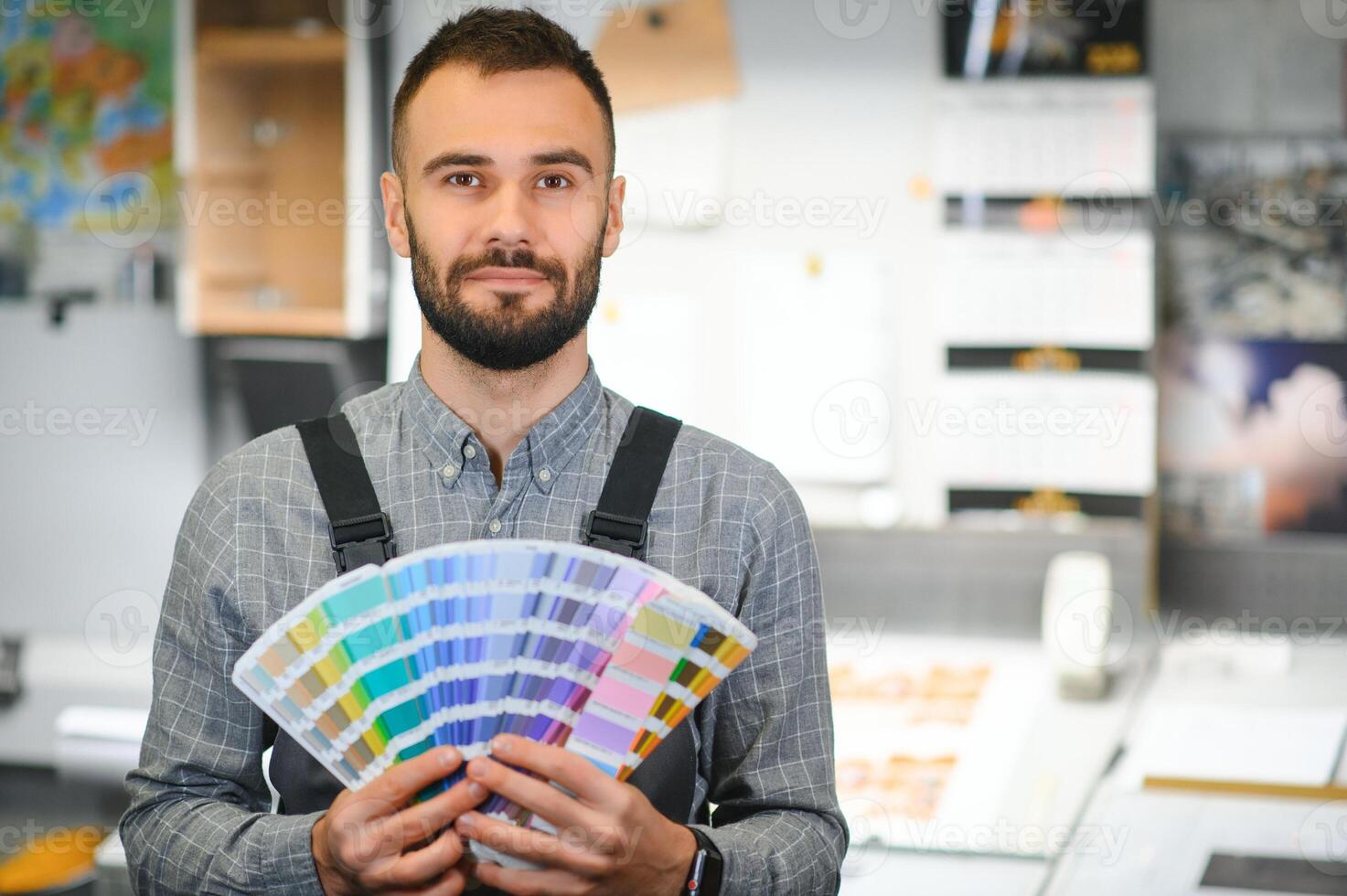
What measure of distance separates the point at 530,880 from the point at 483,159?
23.3 inches

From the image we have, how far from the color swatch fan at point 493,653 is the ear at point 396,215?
1.25 feet

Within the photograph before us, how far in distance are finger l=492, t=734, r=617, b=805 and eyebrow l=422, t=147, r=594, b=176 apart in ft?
1.60

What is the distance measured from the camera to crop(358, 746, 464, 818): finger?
3.38 ft

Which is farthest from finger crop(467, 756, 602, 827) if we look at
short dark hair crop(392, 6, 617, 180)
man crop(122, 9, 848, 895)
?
short dark hair crop(392, 6, 617, 180)

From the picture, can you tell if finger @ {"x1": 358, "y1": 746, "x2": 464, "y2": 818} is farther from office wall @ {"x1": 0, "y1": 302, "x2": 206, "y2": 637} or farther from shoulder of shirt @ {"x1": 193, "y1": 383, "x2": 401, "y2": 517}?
office wall @ {"x1": 0, "y1": 302, "x2": 206, "y2": 637}

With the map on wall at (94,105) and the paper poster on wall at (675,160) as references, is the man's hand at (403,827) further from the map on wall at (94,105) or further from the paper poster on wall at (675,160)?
the map on wall at (94,105)

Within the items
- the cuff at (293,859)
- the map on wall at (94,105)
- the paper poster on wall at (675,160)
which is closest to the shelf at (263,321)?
the map on wall at (94,105)

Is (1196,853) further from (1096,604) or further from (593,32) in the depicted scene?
(593,32)

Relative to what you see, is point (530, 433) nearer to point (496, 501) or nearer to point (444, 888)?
point (496, 501)

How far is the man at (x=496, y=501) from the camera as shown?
1.19 metres

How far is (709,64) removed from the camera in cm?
356

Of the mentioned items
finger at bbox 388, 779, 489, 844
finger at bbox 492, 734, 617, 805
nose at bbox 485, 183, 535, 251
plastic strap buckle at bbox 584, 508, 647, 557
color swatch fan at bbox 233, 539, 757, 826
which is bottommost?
finger at bbox 388, 779, 489, 844

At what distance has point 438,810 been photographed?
40.7 inches

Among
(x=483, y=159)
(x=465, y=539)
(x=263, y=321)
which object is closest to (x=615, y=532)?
(x=465, y=539)
